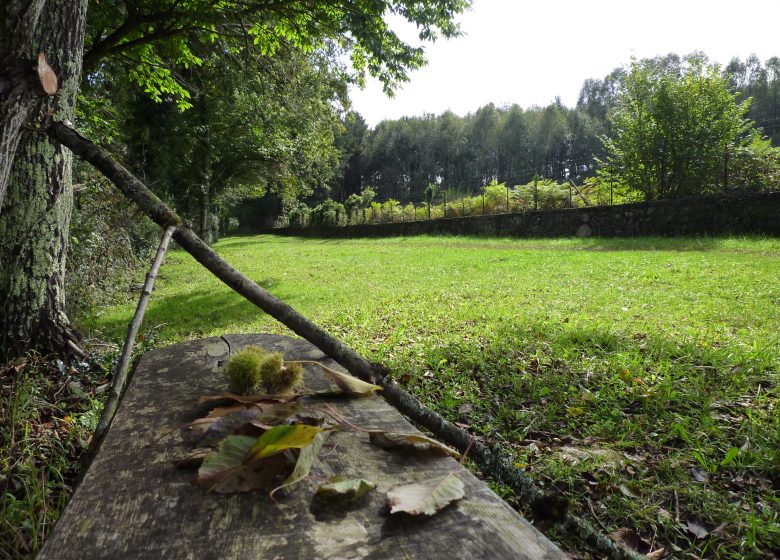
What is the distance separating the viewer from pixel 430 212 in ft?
77.6

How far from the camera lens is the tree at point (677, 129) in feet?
44.4

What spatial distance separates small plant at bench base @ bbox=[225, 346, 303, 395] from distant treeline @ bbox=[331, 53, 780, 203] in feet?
176

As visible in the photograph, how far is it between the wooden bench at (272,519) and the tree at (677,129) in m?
16.1

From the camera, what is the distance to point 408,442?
3.42 feet

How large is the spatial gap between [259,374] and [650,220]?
1492 cm

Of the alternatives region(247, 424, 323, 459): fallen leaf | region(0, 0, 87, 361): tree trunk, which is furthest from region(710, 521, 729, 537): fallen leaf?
region(0, 0, 87, 361): tree trunk

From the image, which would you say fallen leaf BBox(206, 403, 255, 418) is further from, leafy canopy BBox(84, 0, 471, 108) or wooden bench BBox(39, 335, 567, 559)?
leafy canopy BBox(84, 0, 471, 108)

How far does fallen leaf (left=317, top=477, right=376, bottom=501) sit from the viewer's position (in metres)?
0.83

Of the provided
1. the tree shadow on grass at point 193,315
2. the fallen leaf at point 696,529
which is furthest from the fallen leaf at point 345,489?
the tree shadow on grass at point 193,315

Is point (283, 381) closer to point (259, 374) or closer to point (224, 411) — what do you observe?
point (259, 374)

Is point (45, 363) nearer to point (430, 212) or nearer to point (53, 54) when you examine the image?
point (53, 54)

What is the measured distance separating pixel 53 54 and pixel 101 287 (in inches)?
181

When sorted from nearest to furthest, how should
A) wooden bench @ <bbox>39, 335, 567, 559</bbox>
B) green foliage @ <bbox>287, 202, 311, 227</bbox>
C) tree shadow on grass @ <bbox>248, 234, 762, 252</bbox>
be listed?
wooden bench @ <bbox>39, 335, 567, 559</bbox> < tree shadow on grass @ <bbox>248, 234, 762, 252</bbox> < green foliage @ <bbox>287, 202, 311, 227</bbox>

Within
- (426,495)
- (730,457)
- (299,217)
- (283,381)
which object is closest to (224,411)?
(283,381)
